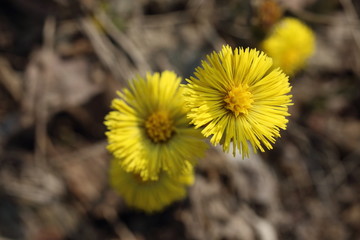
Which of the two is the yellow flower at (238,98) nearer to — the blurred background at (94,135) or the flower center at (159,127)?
the flower center at (159,127)

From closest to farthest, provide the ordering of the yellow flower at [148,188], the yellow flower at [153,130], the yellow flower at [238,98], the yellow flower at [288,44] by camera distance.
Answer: the yellow flower at [238,98] → the yellow flower at [153,130] → the yellow flower at [148,188] → the yellow flower at [288,44]

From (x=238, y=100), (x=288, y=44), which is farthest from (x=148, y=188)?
(x=288, y=44)

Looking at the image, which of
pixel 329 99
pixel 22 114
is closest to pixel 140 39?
pixel 22 114

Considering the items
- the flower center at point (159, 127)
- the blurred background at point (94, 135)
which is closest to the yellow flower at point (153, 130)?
the flower center at point (159, 127)

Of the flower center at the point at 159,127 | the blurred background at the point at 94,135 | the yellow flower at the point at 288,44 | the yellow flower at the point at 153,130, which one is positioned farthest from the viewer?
the yellow flower at the point at 288,44

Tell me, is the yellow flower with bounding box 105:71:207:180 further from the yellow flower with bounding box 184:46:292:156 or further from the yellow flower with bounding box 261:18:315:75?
the yellow flower with bounding box 261:18:315:75

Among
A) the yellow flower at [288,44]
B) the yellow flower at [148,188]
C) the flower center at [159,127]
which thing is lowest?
the yellow flower at [148,188]

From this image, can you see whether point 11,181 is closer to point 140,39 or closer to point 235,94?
point 140,39
